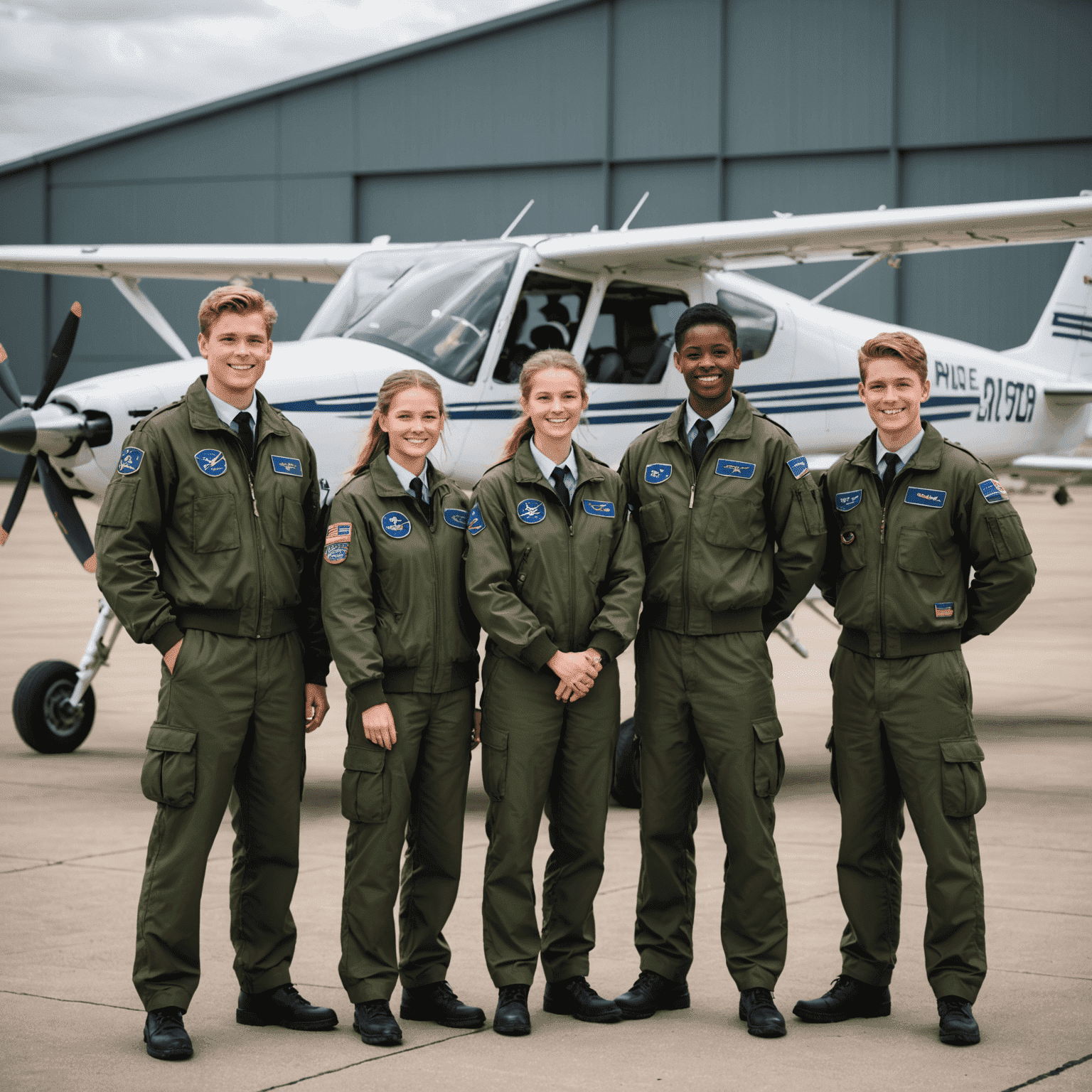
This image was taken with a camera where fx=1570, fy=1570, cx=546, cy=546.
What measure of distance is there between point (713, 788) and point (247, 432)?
1619 millimetres

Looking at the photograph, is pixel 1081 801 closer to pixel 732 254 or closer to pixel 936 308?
pixel 732 254

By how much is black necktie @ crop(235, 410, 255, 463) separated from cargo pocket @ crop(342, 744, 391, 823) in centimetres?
84

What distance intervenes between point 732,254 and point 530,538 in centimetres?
520

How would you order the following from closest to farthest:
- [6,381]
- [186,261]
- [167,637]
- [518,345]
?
[167,637]
[6,381]
[518,345]
[186,261]

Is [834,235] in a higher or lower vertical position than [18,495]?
higher

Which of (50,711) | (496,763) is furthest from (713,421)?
(50,711)

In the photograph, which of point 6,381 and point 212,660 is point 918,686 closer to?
point 212,660

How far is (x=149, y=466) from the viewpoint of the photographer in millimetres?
4129

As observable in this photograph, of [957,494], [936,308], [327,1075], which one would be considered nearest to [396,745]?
[327,1075]

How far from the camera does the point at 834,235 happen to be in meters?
8.96

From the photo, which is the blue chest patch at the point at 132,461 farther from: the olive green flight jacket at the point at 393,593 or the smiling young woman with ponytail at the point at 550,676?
the smiling young woman with ponytail at the point at 550,676

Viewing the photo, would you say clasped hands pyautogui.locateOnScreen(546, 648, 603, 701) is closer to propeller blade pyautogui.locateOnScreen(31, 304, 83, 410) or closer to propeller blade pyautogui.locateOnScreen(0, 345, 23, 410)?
propeller blade pyautogui.locateOnScreen(31, 304, 83, 410)

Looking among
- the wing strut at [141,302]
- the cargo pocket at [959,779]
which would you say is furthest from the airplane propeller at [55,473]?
the cargo pocket at [959,779]

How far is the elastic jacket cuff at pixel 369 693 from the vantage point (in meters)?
4.14
